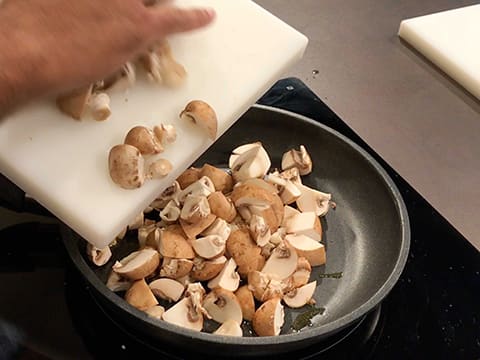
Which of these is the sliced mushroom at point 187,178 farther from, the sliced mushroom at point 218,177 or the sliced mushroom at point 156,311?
the sliced mushroom at point 156,311

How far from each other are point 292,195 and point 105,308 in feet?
0.75

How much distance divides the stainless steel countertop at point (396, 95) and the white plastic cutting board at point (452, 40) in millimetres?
17

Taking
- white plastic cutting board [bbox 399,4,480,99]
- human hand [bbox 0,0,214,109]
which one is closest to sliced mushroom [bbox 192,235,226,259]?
human hand [bbox 0,0,214,109]

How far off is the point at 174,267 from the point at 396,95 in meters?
0.48

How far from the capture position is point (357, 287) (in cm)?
75

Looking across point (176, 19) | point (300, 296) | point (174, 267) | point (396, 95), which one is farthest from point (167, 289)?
point (396, 95)

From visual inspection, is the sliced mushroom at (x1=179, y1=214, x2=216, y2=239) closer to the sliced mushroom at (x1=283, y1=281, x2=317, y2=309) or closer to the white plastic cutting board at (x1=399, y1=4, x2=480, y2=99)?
the sliced mushroom at (x1=283, y1=281, x2=317, y2=309)

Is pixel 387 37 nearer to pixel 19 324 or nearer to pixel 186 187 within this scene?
pixel 186 187

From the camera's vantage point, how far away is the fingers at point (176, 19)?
572 mm

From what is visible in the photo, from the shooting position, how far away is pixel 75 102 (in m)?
0.64

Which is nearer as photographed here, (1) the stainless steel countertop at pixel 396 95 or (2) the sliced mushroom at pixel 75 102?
(2) the sliced mushroom at pixel 75 102

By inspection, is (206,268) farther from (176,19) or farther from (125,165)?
(176,19)

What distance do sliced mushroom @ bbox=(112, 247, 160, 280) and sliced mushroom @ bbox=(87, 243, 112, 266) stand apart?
17 millimetres

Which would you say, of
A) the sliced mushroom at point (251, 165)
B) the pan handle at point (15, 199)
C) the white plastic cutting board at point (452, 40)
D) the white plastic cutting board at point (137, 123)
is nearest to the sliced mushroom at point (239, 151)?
the sliced mushroom at point (251, 165)
